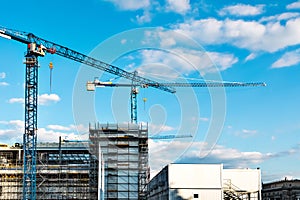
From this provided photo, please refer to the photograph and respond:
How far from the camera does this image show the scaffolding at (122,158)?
55.2m

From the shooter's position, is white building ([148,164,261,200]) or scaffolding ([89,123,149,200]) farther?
scaffolding ([89,123,149,200])

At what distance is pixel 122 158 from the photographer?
56688 millimetres

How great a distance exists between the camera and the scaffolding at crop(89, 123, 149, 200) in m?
55.2

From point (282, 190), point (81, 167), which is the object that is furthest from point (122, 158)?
point (282, 190)

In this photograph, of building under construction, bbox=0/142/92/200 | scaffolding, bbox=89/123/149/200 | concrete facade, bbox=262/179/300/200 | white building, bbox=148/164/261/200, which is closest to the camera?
white building, bbox=148/164/261/200

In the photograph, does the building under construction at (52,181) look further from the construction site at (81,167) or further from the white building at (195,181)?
the white building at (195,181)

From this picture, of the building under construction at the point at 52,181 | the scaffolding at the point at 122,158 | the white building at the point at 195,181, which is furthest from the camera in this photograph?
the building under construction at the point at 52,181

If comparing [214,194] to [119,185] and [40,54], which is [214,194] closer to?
[119,185]

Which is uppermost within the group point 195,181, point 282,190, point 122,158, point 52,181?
point 122,158

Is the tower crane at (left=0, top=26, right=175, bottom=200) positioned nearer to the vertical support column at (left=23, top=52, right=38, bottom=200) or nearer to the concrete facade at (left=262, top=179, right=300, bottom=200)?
the vertical support column at (left=23, top=52, right=38, bottom=200)

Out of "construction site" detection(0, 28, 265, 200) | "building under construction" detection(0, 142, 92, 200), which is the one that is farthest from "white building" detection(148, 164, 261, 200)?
"building under construction" detection(0, 142, 92, 200)

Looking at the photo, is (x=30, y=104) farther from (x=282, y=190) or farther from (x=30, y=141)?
(x=282, y=190)

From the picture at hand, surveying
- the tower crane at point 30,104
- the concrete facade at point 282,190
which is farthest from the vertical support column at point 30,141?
the concrete facade at point 282,190

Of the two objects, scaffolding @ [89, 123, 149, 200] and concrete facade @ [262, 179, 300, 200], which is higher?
scaffolding @ [89, 123, 149, 200]
